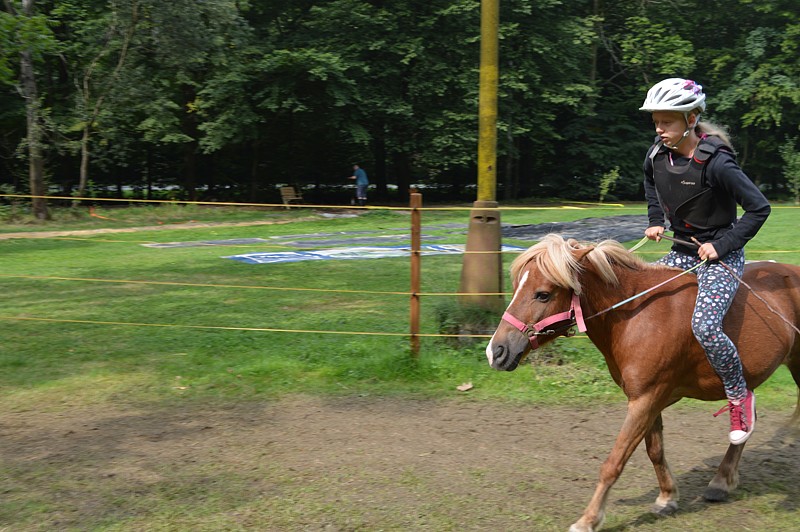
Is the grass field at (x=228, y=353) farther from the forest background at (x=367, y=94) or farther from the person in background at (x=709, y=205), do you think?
the forest background at (x=367, y=94)

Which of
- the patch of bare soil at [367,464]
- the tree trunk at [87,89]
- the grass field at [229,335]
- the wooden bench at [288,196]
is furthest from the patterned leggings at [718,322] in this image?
the wooden bench at [288,196]

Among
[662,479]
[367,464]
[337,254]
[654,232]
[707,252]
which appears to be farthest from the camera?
[337,254]

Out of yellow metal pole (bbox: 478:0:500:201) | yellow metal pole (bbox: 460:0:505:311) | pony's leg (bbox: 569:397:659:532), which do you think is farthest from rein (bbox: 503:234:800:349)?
yellow metal pole (bbox: 478:0:500:201)

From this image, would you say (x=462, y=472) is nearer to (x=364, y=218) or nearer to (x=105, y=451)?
(x=105, y=451)

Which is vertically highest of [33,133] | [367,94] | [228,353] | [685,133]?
[367,94]

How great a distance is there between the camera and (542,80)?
1283 inches

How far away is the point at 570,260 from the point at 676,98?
1054 millimetres

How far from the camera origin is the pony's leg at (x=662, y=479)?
4383 millimetres

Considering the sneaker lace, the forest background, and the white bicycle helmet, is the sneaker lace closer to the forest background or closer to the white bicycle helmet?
the white bicycle helmet

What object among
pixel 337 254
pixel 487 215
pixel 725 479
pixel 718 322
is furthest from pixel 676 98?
pixel 337 254

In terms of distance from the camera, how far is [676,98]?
409 centimetres

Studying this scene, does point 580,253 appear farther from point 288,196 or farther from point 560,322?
point 288,196

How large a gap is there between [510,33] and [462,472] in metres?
27.4

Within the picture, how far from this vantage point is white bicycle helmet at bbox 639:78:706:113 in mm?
4074
